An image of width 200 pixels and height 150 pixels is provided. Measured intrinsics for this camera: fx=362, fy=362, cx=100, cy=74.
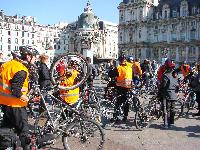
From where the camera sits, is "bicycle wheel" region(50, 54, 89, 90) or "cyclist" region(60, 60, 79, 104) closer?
"cyclist" region(60, 60, 79, 104)

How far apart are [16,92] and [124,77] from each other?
5065 millimetres

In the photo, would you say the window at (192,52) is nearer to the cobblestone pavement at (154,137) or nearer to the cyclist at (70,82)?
the cobblestone pavement at (154,137)

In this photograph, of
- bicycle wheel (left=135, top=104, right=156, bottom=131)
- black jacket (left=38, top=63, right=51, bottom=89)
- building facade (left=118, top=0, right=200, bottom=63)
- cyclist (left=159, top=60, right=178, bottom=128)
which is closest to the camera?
bicycle wheel (left=135, top=104, right=156, bottom=131)

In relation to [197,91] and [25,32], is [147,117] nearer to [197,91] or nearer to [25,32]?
[197,91]

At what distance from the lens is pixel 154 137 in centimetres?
905

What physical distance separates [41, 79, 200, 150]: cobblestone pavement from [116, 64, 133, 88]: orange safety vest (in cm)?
120

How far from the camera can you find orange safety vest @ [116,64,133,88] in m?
10.5

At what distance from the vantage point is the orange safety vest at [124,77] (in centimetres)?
1054

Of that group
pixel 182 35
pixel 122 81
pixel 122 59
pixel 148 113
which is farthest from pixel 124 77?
pixel 182 35

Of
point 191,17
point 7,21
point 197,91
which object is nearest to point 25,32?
point 7,21

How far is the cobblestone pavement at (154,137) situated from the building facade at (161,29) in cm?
5921

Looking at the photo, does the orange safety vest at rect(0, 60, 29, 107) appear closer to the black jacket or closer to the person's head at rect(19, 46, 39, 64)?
the person's head at rect(19, 46, 39, 64)

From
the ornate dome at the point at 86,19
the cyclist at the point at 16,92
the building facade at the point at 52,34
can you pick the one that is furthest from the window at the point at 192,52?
the cyclist at the point at 16,92

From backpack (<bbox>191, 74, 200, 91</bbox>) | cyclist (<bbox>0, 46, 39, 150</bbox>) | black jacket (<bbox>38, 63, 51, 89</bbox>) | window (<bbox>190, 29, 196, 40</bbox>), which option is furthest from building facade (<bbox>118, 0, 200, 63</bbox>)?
cyclist (<bbox>0, 46, 39, 150</bbox>)
